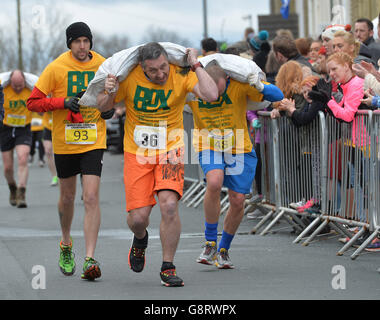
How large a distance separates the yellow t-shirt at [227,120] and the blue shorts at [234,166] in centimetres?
5

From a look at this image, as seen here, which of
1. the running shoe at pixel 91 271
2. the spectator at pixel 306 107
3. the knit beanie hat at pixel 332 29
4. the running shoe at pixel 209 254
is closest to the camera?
the running shoe at pixel 91 271

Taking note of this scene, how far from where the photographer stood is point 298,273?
7750 mm

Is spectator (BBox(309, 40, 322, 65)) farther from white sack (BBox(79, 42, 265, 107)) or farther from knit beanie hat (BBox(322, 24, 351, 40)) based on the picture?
white sack (BBox(79, 42, 265, 107))

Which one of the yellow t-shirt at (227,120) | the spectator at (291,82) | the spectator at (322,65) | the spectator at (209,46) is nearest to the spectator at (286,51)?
the spectator at (322,65)

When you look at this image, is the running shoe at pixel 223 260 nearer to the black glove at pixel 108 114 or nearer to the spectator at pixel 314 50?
the black glove at pixel 108 114

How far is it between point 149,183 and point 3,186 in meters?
11.8

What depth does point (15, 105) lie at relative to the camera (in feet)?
46.5

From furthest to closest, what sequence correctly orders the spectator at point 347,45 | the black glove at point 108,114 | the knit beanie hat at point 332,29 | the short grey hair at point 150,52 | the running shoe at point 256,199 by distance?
the running shoe at point 256,199 → the knit beanie hat at point 332,29 → the spectator at point 347,45 → the black glove at point 108,114 → the short grey hair at point 150,52

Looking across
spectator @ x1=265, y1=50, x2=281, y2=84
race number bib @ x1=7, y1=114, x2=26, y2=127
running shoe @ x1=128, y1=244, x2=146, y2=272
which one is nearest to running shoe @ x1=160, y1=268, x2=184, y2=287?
running shoe @ x1=128, y1=244, x2=146, y2=272

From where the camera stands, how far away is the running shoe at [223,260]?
8.18 meters

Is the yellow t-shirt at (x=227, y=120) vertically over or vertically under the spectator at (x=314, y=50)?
under

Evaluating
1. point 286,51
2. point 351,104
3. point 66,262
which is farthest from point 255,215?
point 66,262
